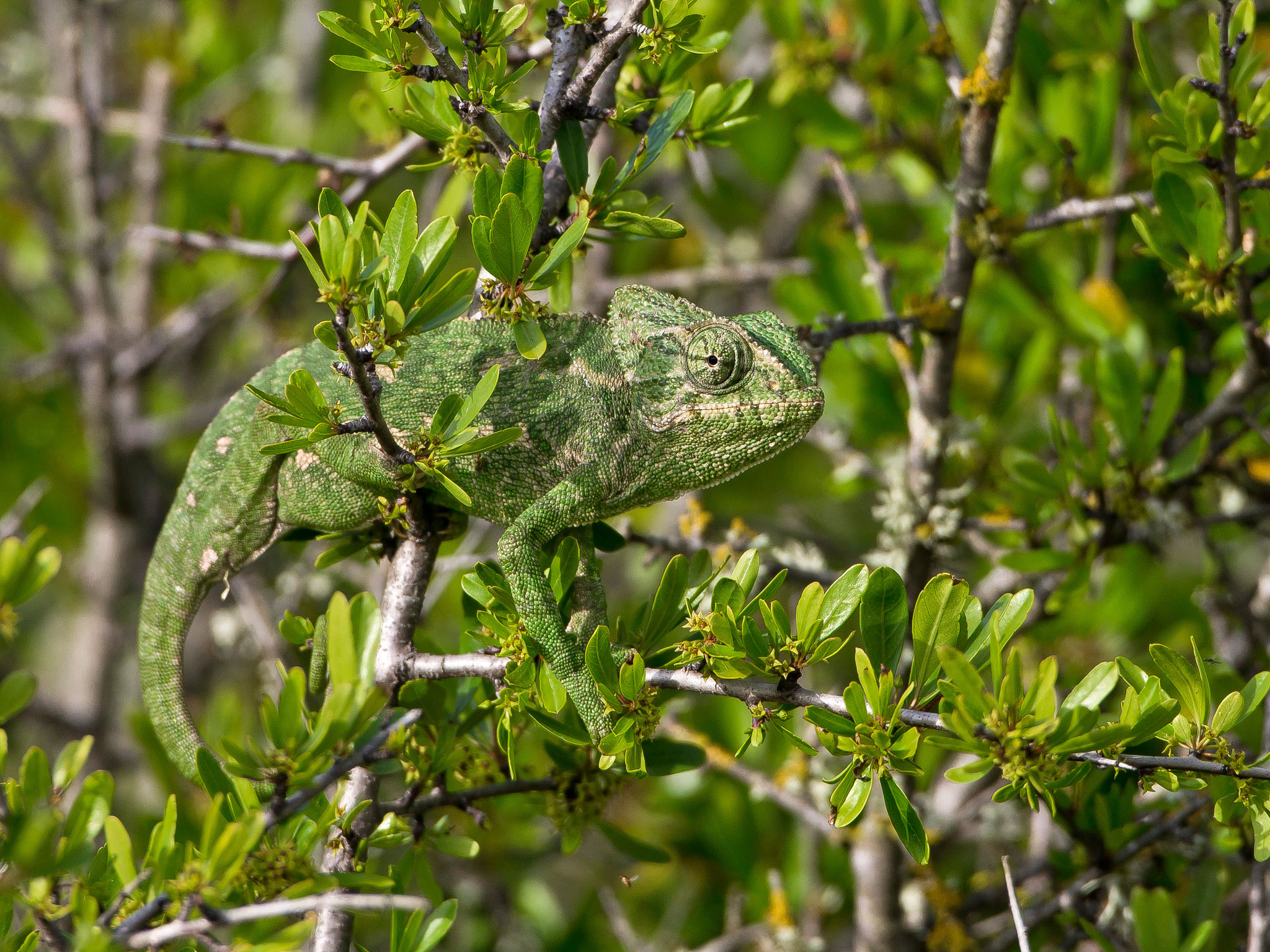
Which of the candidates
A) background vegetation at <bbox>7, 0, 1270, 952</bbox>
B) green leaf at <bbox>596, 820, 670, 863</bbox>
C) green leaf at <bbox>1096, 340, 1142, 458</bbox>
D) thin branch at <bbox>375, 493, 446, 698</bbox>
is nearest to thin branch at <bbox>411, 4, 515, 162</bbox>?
background vegetation at <bbox>7, 0, 1270, 952</bbox>

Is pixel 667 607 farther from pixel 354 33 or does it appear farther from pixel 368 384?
pixel 354 33

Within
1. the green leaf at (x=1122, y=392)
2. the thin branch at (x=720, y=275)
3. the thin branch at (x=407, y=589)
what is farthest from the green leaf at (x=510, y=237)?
the thin branch at (x=720, y=275)

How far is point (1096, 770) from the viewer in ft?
7.92

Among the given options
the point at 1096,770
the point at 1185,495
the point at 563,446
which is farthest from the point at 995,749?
the point at 1185,495

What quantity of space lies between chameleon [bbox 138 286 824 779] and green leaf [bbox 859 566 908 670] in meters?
0.40

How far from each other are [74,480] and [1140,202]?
481 cm

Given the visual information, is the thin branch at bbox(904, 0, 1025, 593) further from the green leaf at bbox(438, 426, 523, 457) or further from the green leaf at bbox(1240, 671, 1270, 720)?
the green leaf at bbox(438, 426, 523, 457)

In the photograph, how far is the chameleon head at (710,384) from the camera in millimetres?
1856

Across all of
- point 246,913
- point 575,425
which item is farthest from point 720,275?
point 246,913

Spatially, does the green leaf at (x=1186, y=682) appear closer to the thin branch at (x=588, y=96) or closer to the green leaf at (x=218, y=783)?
the thin branch at (x=588, y=96)

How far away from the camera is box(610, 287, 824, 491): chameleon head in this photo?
1856 millimetres

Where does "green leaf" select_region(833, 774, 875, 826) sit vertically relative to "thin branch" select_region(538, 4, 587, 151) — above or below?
below

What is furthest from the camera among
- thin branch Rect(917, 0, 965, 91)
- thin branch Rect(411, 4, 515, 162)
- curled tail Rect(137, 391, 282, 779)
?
thin branch Rect(917, 0, 965, 91)

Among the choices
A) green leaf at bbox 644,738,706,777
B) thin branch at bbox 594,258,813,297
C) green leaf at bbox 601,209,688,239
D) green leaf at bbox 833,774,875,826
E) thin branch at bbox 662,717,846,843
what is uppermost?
green leaf at bbox 601,209,688,239
